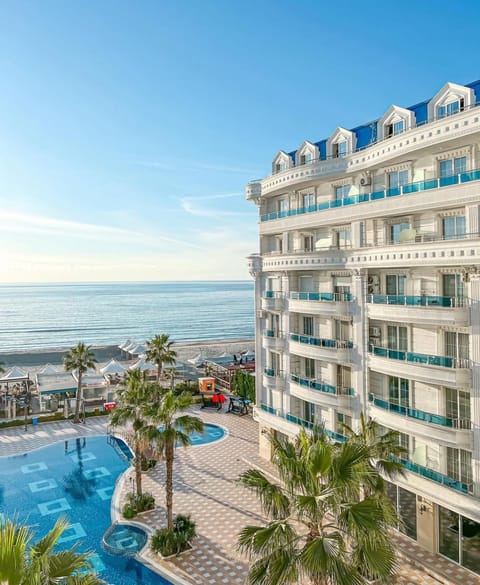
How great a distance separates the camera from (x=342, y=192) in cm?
2488

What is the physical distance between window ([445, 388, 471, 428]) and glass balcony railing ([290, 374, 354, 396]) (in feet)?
17.2

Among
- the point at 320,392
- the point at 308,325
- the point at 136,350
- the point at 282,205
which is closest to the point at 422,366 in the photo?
the point at 320,392

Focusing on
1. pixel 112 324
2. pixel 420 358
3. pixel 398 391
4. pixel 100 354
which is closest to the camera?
pixel 420 358

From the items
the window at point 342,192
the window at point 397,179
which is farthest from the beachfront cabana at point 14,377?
the window at point 397,179

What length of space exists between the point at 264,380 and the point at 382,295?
35.4 ft

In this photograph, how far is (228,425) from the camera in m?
38.9

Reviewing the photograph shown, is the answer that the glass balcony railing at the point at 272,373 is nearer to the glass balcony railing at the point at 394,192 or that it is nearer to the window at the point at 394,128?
the glass balcony railing at the point at 394,192

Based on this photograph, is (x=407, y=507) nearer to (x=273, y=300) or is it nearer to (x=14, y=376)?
(x=273, y=300)

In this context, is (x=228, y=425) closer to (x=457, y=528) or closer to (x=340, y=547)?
(x=457, y=528)

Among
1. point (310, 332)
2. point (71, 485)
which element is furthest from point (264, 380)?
point (71, 485)

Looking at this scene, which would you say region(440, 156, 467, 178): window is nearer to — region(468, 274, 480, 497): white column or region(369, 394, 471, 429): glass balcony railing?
region(468, 274, 480, 497): white column

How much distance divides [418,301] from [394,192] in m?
5.24

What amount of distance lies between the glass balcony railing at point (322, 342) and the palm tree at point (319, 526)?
1113cm

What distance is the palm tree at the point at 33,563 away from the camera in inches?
293
